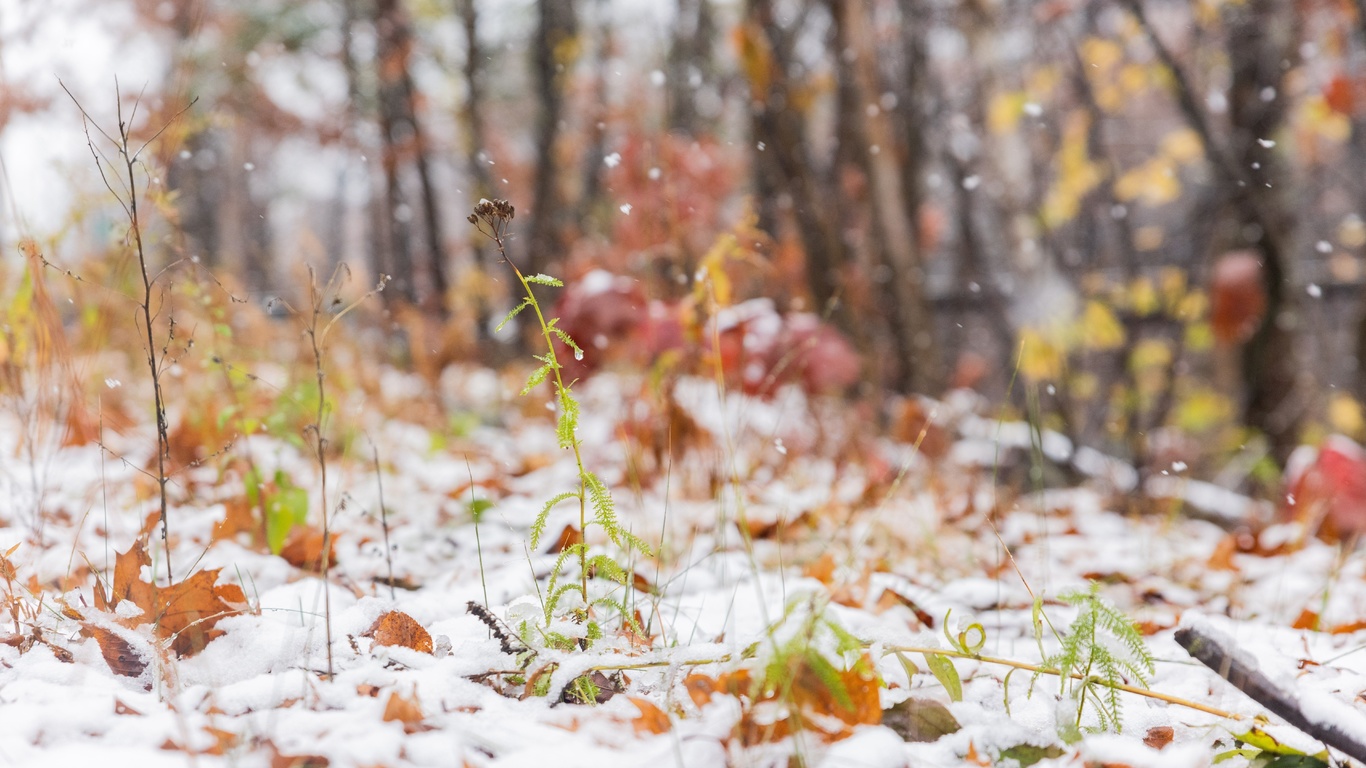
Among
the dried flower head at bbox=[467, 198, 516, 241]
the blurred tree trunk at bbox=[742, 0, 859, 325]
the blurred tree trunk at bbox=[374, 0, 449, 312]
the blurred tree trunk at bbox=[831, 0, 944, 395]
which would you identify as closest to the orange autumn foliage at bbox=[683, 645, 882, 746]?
the dried flower head at bbox=[467, 198, 516, 241]

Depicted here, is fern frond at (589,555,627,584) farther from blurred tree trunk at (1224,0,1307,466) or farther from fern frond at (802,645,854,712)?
blurred tree trunk at (1224,0,1307,466)

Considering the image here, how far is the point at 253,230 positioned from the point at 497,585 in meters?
20.7

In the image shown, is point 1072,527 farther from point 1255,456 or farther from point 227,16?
point 227,16

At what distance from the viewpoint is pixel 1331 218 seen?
7.30m

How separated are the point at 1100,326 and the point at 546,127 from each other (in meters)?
4.86

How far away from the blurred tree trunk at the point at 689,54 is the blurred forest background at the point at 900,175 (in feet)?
0.13

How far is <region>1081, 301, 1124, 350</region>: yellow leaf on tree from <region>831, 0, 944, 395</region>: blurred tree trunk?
5.02ft

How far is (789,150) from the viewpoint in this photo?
421 centimetres

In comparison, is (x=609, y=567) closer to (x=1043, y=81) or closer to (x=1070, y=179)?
(x=1043, y=81)

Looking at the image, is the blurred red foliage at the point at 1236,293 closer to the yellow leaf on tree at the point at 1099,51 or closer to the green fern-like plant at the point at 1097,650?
the yellow leaf on tree at the point at 1099,51

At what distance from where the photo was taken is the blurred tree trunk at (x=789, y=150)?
159 inches

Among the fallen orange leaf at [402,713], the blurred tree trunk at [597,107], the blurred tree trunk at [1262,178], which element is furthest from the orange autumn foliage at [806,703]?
the blurred tree trunk at [597,107]

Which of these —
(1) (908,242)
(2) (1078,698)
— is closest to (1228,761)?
(2) (1078,698)

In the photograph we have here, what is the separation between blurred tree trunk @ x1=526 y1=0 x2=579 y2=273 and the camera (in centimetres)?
747
